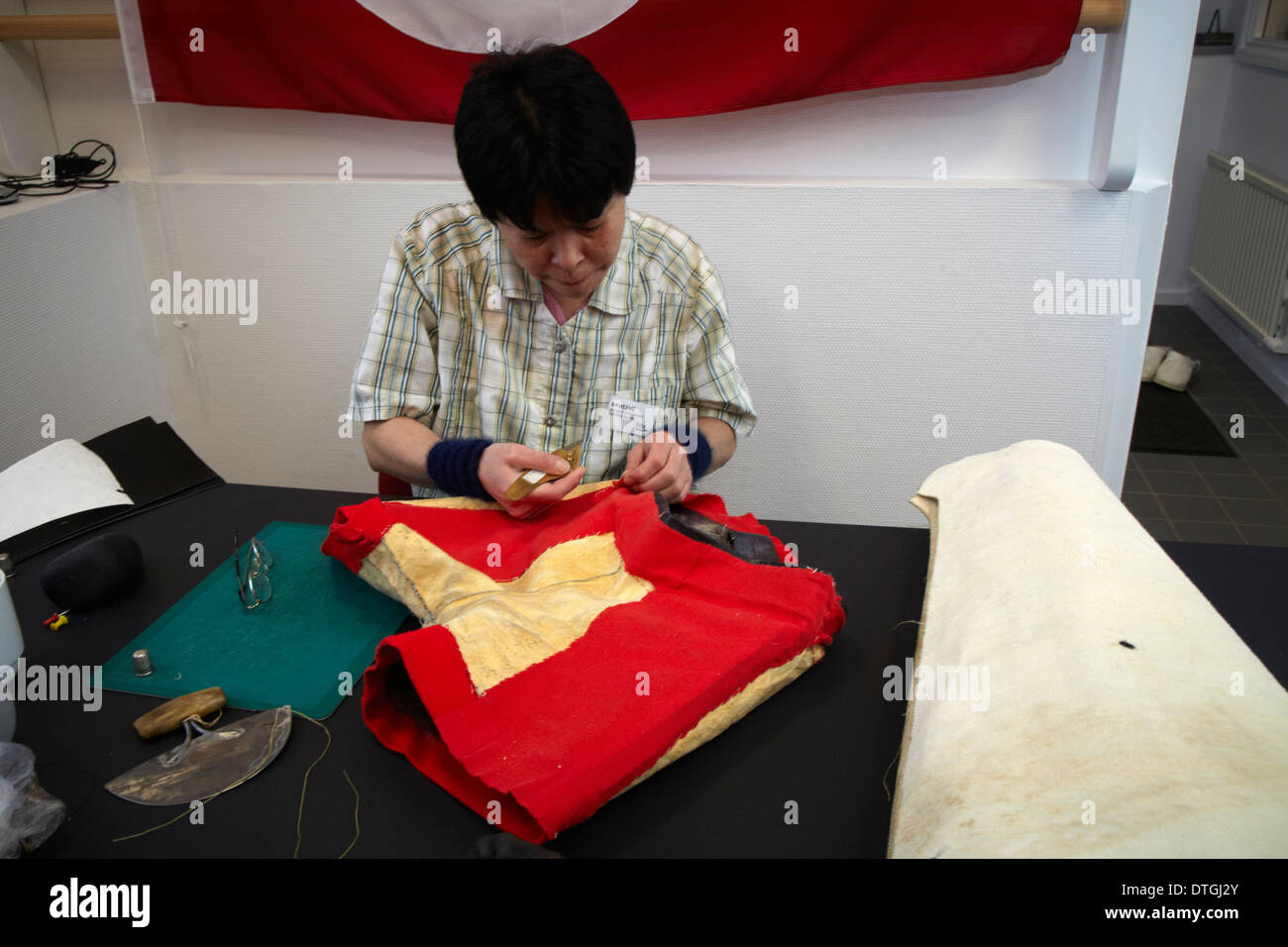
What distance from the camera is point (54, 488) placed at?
146 cm

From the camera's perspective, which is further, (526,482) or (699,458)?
(699,458)

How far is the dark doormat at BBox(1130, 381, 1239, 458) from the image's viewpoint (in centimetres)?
360

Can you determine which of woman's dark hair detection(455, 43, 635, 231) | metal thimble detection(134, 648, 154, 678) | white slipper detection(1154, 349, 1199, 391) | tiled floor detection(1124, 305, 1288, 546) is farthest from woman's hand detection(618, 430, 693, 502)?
white slipper detection(1154, 349, 1199, 391)

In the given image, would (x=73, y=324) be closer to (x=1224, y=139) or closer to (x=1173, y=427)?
(x=1173, y=427)

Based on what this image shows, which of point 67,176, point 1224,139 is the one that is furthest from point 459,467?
point 1224,139

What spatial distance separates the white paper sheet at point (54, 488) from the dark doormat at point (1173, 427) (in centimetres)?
333

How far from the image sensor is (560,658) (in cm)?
101

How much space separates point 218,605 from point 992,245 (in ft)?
5.55

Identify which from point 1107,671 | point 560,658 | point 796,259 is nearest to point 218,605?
point 560,658

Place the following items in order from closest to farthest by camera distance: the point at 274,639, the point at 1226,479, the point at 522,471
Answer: the point at 274,639
the point at 522,471
the point at 1226,479

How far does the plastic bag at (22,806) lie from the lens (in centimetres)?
88

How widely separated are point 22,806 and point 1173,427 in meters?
3.97

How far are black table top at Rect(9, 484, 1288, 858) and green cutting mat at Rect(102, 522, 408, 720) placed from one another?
3cm

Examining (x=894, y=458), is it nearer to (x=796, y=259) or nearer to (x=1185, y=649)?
(x=796, y=259)
